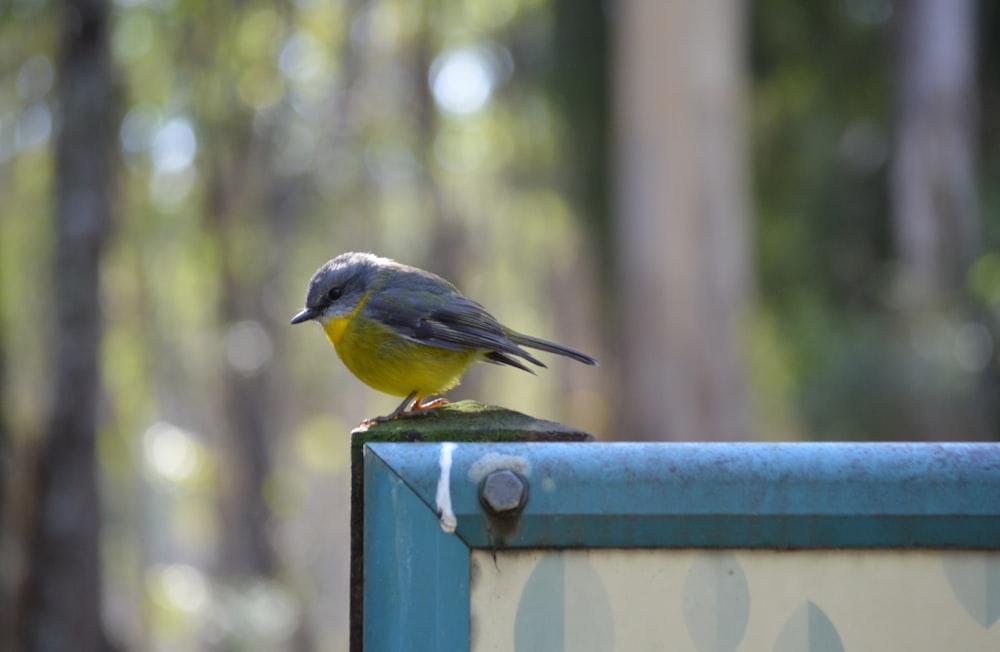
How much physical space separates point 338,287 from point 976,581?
252 centimetres

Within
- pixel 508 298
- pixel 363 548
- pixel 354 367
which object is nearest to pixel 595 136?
pixel 354 367

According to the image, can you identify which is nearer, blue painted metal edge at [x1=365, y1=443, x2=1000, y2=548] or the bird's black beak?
blue painted metal edge at [x1=365, y1=443, x2=1000, y2=548]

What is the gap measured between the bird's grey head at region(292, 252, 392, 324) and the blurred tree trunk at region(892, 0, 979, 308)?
336 inches

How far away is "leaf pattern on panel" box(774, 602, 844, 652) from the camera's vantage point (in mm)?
1802

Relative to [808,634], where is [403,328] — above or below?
above

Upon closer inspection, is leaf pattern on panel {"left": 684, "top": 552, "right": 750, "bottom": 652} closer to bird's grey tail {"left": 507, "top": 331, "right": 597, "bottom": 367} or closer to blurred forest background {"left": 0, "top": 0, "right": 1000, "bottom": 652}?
bird's grey tail {"left": 507, "top": 331, "right": 597, "bottom": 367}

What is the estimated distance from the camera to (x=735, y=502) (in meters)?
1.82

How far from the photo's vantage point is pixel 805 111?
1359 centimetres

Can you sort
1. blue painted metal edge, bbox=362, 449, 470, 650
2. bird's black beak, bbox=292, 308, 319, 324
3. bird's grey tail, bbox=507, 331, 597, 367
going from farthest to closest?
bird's black beak, bbox=292, 308, 319, 324
bird's grey tail, bbox=507, 331, 597, 367
blue painted metal edge, bbox=362, 449, 470, 650

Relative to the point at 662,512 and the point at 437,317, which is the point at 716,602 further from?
the point at 437,317

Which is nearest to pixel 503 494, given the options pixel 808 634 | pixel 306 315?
pixel 808 634

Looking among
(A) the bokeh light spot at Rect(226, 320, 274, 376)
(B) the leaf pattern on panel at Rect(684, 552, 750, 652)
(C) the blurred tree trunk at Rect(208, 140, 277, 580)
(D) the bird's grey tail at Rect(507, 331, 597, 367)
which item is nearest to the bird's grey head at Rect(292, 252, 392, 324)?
(D) the bird's grey tail at Rect(507, 331, 597, 367)

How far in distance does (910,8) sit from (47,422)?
8780mm

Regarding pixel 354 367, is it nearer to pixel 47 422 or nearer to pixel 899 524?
pixel 899 524
